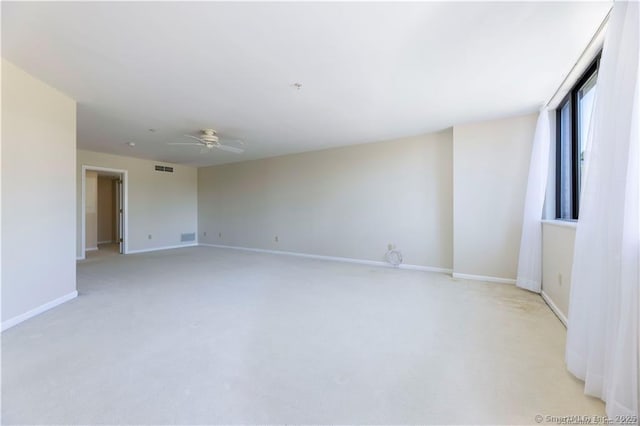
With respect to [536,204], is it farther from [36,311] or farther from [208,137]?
[36,311]

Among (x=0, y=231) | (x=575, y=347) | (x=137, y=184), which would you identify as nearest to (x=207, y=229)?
(x=137, y=184)

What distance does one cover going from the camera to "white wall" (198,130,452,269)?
4.61 meters

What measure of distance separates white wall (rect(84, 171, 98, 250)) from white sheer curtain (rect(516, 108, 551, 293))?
9.52 m

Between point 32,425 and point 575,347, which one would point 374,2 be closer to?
point 575,347

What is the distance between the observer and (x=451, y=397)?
1.52 meters

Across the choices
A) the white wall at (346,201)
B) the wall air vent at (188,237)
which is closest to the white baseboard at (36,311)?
the white wall at (346,201)

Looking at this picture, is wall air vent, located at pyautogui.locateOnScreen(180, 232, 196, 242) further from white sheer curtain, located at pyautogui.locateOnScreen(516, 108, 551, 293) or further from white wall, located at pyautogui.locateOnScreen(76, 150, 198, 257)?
white sheer curtain, located at pyautogui.locateOnScreen(516, 108, 551, 293)

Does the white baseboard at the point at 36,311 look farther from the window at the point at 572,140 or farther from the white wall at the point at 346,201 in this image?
the window at the point at 572,140

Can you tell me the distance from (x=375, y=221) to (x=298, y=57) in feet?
11.5

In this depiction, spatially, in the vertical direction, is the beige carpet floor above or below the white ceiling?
below

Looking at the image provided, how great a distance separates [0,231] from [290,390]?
9.45 ft

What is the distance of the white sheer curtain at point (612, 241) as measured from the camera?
1259mm

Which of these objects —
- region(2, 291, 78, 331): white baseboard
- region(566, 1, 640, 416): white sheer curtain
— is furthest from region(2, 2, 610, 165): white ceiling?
region(2, 291, 78, 331): white baseboard

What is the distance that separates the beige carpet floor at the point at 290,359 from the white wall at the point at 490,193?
2.10 feet
